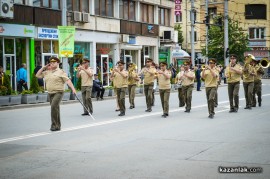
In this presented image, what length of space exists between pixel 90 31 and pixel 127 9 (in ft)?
21.7

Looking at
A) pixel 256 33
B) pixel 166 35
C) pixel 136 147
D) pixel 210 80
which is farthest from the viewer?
pixel 256 33

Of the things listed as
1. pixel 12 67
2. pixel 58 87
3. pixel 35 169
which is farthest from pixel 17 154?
pixel 12 67

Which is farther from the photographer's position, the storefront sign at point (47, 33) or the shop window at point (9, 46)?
the storefront sign at point (47, 33)

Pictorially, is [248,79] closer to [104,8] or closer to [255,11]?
[104,8]

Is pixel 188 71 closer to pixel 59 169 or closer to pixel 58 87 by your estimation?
pixel 58 87

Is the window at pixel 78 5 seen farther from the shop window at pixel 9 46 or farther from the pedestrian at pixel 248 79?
the pedestrian at pixel 248 79

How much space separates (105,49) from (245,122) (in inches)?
1029

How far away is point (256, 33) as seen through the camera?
73500mm

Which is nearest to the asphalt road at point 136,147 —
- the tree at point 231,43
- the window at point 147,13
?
the window at point 147,13

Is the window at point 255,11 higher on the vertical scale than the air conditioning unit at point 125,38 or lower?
higher

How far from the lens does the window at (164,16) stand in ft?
162

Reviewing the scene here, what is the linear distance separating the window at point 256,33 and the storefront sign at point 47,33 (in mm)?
45777

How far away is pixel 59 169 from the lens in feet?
26.9

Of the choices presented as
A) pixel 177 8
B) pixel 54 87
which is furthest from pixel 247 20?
pixel 54 87
